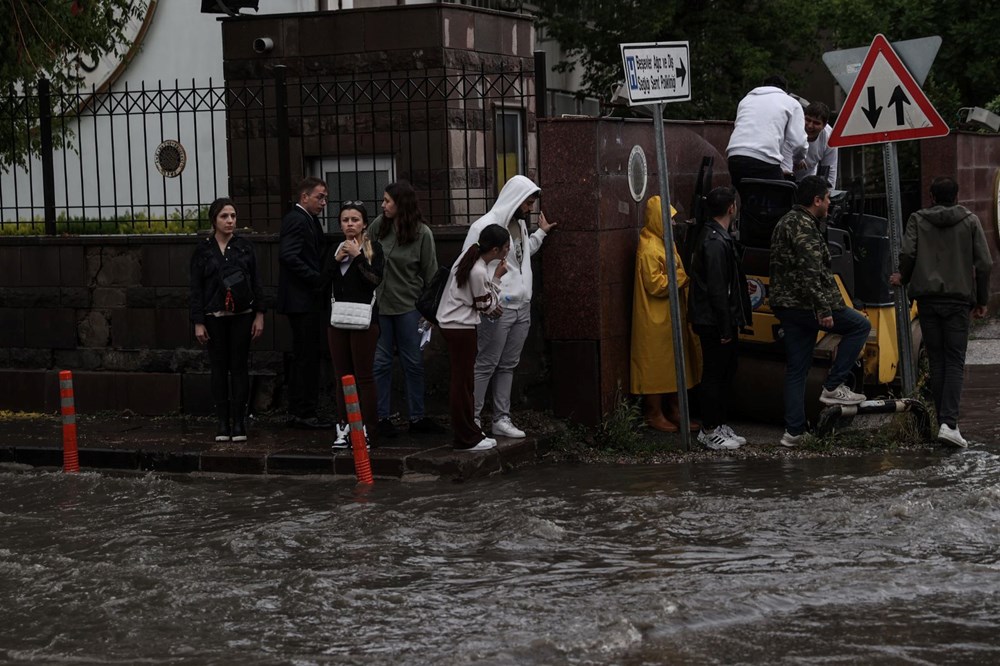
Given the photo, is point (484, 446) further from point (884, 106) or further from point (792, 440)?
point (884, 106)

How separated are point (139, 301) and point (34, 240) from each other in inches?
47.8

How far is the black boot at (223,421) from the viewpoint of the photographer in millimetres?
11148

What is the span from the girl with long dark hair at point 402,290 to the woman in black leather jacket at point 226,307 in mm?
992

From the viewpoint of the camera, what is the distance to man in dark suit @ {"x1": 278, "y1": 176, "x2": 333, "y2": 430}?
440 inches

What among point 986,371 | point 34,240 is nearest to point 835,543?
point 986,371

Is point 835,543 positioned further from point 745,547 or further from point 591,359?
point 591,359

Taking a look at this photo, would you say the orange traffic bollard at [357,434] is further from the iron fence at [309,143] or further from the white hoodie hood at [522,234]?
the iron fence at [309,143]

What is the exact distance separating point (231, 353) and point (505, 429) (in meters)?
2.17

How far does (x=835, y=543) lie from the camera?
25.2 ft

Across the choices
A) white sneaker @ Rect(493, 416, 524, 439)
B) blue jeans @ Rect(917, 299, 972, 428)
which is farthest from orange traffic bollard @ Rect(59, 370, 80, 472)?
blue jeans @ Rect(917, 299, 972, 428)

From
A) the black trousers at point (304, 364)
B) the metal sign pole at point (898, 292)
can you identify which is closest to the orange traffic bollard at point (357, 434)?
the black trousers at point (304, 364)

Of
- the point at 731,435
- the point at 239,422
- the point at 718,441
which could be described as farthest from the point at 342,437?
the point at 731,435

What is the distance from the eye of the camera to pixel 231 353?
1115cm

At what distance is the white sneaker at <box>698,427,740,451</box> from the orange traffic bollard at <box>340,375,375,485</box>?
245 centimetres
